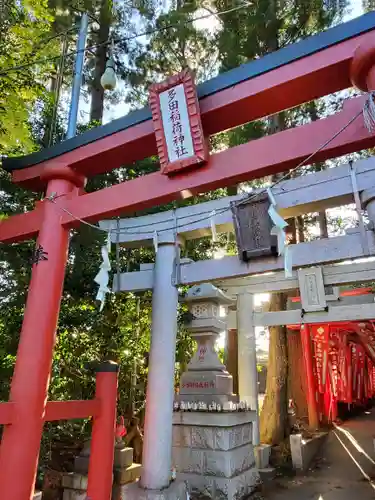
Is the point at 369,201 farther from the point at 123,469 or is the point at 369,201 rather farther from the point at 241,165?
the point at 123,469

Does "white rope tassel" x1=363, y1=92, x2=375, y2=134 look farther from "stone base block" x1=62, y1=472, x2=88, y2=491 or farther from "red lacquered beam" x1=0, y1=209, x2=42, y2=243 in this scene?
"stone base block" x1=62, y1=472, x2=88, y2=491

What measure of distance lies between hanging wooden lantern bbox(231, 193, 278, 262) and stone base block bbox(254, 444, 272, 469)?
581cm

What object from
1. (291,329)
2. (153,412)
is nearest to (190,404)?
(153,412)

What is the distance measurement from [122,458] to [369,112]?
20.1 ft

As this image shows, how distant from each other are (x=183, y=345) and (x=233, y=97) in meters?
6.43

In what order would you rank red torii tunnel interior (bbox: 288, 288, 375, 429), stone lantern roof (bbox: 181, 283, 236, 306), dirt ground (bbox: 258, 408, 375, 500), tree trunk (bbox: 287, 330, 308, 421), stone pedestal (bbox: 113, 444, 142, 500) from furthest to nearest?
1. tree trunk (bbox: 287, 330, 308, 421)
2. red torii tunnel interior (bbox: 288, 288, 375, 429)
3. stone lantern roof (bbox: 181, 283, 236, 306)
4. dirt ground (bbox: 258, 408, 375, 500)
5. stone pedestal (bbox: 113, 444, 142, 500)

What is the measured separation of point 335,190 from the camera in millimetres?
5062

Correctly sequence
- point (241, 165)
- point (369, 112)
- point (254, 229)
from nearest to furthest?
point (369, 112), point (241, 165), point (254, 229)

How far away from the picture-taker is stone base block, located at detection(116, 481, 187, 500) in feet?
16.0

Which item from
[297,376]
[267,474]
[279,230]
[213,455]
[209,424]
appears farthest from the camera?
[297,376]

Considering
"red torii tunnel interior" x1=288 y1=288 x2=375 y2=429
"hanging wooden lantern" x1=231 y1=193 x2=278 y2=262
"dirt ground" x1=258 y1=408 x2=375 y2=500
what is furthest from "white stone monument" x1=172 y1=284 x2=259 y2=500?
"red torii tunnel interior" x1=288 y1=288 x2=375 y2=429

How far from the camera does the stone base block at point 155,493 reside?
489 centimetres

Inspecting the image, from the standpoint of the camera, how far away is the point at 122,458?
600 cm

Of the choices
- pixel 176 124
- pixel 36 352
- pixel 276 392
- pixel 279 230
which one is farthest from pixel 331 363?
pixel 176 124
